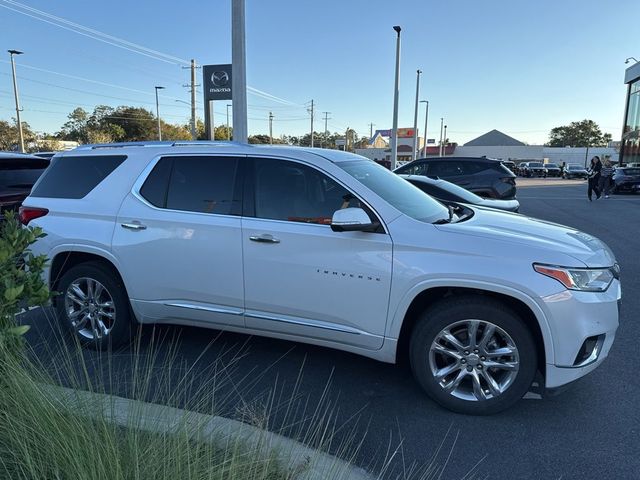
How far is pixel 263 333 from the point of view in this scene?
12.5 feet

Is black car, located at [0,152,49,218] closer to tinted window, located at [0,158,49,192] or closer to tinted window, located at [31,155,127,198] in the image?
tinted window, located at [0,158,49,192]

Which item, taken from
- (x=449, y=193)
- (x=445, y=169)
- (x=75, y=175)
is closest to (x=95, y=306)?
(x=75, y=175)

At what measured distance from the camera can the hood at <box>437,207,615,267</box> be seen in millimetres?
3152

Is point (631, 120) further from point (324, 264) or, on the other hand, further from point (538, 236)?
point (324, 264)

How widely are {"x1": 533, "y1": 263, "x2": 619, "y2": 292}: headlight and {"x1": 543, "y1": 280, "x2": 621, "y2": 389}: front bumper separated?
0.04 metres

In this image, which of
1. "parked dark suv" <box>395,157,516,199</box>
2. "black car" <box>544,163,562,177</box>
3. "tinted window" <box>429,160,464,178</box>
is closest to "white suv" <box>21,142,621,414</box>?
"parked dark suv" <box>395,157,516,199</box>

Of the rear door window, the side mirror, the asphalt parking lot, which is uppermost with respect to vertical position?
the rear door window

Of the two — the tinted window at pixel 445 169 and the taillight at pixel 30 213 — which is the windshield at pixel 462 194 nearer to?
the tinted window at pixel 445 169

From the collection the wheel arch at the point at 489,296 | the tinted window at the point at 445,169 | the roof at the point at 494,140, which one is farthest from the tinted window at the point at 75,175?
the roof at the point at 494,140

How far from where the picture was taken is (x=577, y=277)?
3029 mm

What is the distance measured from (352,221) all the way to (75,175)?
2.93 metres

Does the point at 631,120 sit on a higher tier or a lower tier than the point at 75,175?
higher

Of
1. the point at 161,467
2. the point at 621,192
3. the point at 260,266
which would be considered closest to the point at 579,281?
the point at 260,266

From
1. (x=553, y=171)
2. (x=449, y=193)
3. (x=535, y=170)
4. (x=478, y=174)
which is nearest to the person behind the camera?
(x=449, y=193)
